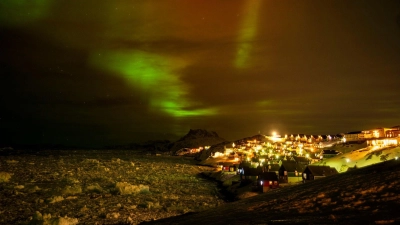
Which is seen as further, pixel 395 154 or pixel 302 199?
pixel 395 154

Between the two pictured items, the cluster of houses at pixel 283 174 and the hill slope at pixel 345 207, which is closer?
the hill slope at pixel 345 207

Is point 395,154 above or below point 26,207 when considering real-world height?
above

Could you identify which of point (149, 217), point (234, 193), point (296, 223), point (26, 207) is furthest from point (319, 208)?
point (234, 193)

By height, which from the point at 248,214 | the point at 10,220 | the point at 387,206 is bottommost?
the point at 10,220

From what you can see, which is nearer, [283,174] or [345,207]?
[345,207]

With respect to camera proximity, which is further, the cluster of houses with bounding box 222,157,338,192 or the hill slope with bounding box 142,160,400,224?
the cluster of houses with bounding box 222,157,338,192

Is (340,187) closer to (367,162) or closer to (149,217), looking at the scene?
(149,217)

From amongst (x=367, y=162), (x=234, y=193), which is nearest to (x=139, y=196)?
(x=234, y=193)

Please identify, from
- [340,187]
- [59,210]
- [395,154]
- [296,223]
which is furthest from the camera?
[395,154]

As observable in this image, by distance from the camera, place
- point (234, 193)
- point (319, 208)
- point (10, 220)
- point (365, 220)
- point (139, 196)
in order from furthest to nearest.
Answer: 1. point (234, 193)
2. point (139, 196)
3. point (10, 220)
4. point (319, 208)
5. point (365, 220)

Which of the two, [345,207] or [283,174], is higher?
[345,207]
